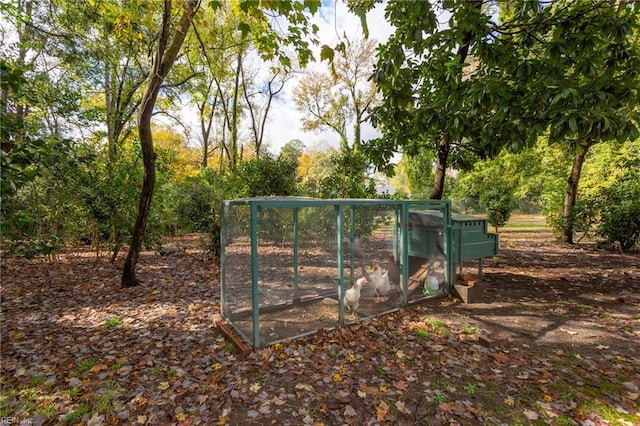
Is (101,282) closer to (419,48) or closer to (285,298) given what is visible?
(285,298)

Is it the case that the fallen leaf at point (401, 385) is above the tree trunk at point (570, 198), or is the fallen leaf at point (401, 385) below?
below

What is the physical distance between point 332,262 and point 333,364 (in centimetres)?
162

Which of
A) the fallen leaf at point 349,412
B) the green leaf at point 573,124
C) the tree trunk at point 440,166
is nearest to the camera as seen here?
the fallen leaf at point 349,412

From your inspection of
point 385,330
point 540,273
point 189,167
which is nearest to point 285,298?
point 385,330

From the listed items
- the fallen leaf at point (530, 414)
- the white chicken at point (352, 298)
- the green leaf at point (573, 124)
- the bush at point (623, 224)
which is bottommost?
the fallen leaf at point (530, 414)

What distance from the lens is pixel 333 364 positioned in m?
3.13

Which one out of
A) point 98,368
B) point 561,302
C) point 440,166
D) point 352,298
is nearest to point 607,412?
point 352,298

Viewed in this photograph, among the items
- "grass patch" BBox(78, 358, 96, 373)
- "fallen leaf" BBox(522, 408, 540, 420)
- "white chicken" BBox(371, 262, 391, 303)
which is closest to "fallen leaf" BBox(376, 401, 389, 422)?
"fallen leaf" BBox(522, 408, 540, 420)

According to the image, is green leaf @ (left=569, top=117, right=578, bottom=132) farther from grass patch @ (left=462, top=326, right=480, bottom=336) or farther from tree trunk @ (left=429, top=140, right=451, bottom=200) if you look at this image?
tree trunk @ (left=429, top=140, right=451, bottom=200)

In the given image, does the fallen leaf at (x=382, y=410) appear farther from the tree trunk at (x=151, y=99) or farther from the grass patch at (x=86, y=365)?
the tree trunk at (x=151, y=99)

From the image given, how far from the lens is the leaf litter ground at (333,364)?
2.41m

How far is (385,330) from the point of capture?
3.94m

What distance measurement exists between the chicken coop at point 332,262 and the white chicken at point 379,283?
0.6 inches

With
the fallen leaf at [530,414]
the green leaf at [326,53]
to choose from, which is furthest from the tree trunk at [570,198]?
the green leaf at [326,53]
